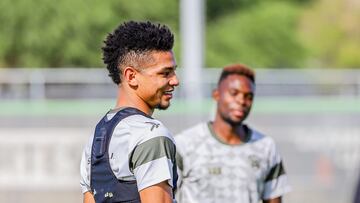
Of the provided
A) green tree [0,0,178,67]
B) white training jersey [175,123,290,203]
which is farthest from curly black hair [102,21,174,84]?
green tree [0,0,178,67]

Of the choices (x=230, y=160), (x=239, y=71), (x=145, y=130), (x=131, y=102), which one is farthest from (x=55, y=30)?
(x=145, y=130)

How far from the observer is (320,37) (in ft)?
157

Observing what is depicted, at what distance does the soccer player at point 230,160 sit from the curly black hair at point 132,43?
2.10 metres

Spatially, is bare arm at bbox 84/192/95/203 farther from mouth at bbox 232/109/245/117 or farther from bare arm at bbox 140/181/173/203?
mouth at bbox 232/109/245/117

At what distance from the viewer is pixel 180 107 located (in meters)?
14.7

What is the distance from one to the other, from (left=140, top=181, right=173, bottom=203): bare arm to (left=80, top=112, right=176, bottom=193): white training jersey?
17 millimetres

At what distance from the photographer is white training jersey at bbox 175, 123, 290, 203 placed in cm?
675

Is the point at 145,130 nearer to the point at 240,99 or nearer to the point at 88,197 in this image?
the point at 88,197

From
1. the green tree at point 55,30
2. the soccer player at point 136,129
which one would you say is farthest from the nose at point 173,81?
the green tree at point 55,30

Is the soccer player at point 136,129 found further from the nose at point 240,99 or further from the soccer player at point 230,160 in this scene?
the nose at point 240,99

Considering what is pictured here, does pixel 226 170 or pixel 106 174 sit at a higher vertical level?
pixel 106 174

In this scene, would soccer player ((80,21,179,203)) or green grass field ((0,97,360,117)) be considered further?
green grass field ((0,97,360,117))

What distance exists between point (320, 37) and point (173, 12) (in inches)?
754

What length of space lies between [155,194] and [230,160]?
2.42 metres
